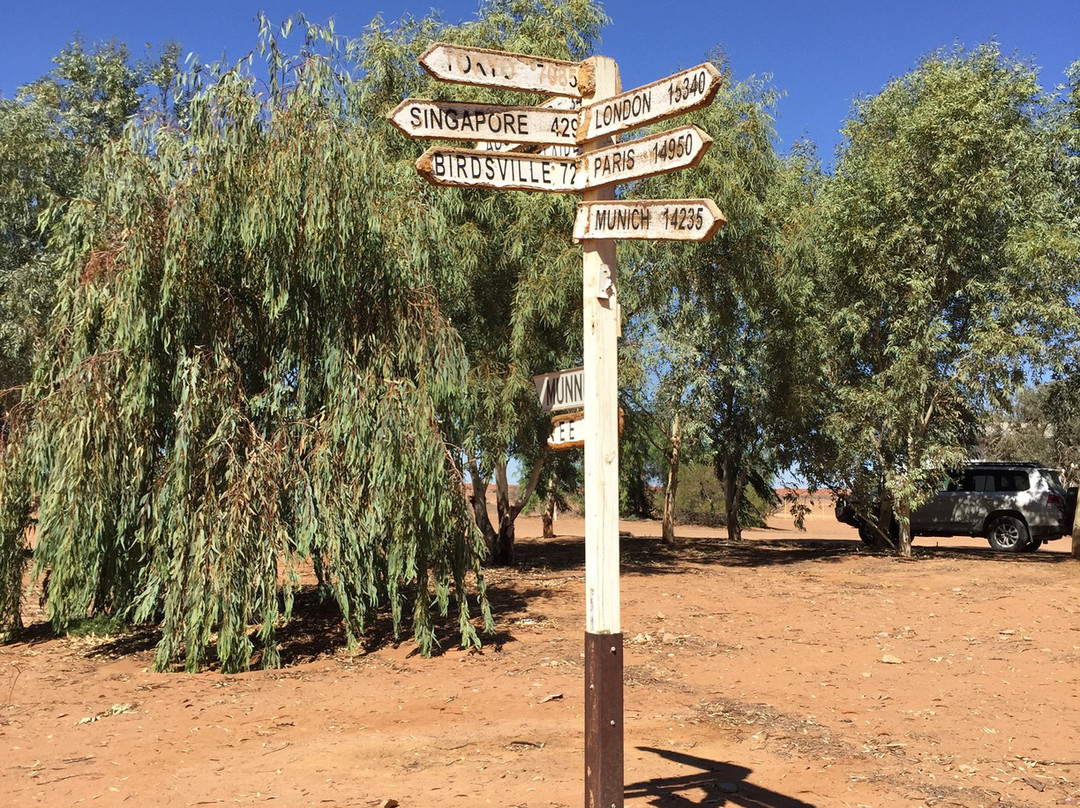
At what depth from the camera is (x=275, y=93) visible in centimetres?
1052

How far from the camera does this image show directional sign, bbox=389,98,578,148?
15.3 feet

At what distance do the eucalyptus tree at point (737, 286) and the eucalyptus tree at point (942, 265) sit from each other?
36.4 inches

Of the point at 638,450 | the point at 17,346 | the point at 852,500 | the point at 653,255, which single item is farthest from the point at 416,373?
the point at 638,450

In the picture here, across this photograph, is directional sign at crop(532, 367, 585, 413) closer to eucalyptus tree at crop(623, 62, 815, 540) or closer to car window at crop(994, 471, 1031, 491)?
eucalyptus tree at crop(623, 62, 815, 540)

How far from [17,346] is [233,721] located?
12.7 metres

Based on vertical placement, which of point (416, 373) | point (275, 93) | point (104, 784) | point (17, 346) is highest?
point (275, 93)

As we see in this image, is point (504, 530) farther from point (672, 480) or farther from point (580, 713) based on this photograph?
point (580, 713)

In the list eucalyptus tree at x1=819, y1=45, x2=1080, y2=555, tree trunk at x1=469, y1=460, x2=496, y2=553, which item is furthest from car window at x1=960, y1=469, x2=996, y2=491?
tree trunk at x1=469, y1=460, x2=496, y2=553

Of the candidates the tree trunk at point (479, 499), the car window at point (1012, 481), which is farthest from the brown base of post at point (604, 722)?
the car window at point (1012, 481)

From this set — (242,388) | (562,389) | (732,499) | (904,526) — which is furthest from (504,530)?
(562,389)

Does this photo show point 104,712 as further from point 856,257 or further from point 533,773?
point 856,257

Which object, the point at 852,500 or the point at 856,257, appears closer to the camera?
the point at 856,257

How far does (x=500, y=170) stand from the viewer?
4.70m

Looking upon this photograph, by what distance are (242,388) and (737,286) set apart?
1046 centimetres
